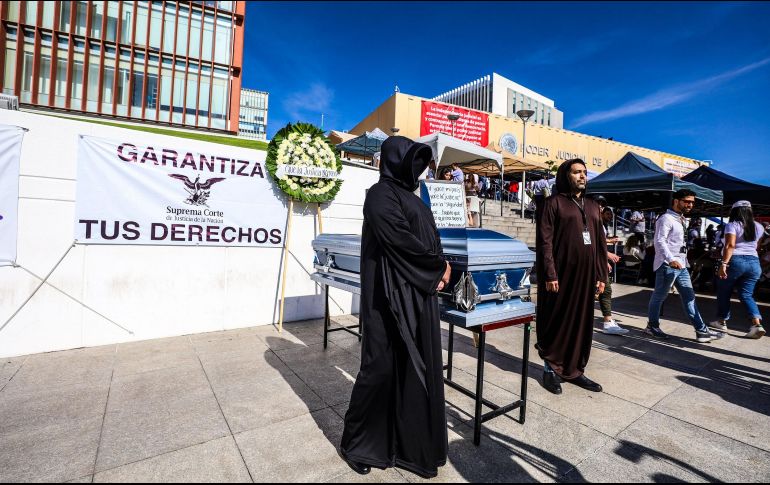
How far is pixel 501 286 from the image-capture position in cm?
235

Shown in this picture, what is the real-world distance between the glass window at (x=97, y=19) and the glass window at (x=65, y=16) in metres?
1.07

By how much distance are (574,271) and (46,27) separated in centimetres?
2810

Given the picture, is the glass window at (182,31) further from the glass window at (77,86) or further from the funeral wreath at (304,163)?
the funeral wreath at (304,163)

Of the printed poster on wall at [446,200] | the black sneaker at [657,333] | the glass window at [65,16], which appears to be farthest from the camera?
the glass window at [65,16]

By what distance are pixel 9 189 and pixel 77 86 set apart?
76.5 ft

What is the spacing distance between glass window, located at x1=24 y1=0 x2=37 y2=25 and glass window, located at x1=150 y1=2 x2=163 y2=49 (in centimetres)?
513

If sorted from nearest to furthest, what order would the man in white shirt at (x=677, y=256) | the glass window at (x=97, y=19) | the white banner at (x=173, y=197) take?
the white banner at (x=173, y=197) → the man in white shirt at (x=677, y=256) → the glass window at (x=97, y=19)

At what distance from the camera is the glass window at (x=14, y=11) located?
18359 millimetres

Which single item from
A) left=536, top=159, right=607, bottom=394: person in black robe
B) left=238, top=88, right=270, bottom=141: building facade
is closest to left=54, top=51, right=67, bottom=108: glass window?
left=536, top=159, right=607, bottom=394: person in black robe

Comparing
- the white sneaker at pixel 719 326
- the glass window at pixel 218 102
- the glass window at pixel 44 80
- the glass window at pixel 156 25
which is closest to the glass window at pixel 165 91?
the glass window at pixel 156 25

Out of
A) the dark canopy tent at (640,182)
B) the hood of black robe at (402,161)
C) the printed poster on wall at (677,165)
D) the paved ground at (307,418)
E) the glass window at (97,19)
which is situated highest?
the glass window at (97,19)

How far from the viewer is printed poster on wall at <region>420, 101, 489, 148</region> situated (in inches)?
914

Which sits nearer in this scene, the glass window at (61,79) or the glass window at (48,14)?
the glass window at (48,14)

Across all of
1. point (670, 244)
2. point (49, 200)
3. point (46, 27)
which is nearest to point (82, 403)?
point (49, 200)
